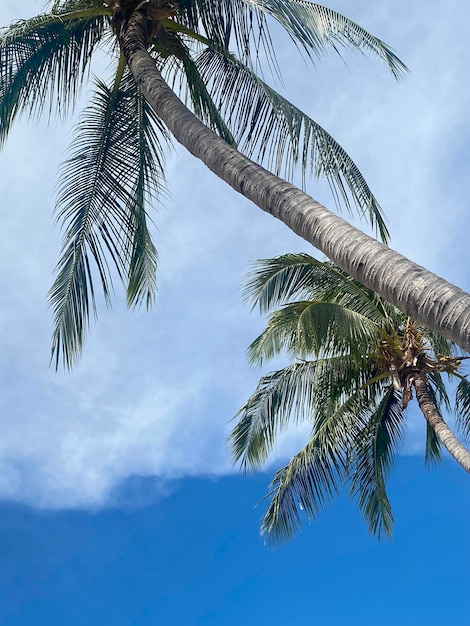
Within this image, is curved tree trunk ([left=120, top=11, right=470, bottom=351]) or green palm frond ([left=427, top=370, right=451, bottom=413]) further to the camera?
green palm frond ([left=427, top=370, right=451, bottom=413])

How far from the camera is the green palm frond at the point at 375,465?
11.6 meters

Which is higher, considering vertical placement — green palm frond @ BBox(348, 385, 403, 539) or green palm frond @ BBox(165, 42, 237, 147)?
green palm frond @ BBox(165, 42, 237, 147)

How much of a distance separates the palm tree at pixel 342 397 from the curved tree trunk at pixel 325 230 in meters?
4.69

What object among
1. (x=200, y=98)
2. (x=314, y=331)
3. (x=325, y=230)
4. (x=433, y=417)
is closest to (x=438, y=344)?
(x=433, y=417)

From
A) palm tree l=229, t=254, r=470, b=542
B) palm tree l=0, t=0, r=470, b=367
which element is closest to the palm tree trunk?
palm tree l=229, t=254, r=470, b=542

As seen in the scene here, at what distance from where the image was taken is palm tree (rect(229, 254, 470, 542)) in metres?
10.6

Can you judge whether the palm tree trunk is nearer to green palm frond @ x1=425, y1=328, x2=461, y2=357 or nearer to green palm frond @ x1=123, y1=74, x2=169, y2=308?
green palm frond @ x1=425, y1=328, x2=461, y2=357

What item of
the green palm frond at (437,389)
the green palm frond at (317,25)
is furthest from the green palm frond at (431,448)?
the green palm frond at (317,25)

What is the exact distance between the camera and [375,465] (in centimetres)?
1153

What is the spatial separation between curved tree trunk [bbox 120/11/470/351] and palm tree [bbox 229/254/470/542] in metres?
4.69

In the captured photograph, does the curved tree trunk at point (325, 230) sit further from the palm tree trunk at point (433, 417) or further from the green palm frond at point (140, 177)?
the palm tree trunk at point (433, 417)

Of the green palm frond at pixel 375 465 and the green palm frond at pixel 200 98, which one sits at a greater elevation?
the green palm frond at pixel 200 98

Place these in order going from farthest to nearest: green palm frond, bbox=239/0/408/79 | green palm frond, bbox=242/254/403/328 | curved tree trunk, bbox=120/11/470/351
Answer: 1. green palm frond, bbox=242/254/403/328
2. green palm frond, bbox=239/0/408/79
3. curved tree trunk, bbox=120/11/470/351

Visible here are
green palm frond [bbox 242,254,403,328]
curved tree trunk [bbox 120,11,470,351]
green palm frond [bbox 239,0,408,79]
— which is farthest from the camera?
green palm frond [bbox 242,254,403,328]
